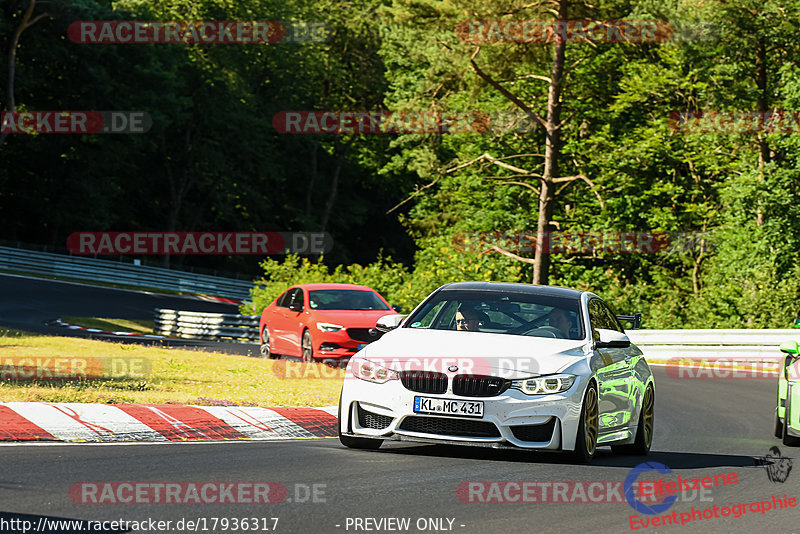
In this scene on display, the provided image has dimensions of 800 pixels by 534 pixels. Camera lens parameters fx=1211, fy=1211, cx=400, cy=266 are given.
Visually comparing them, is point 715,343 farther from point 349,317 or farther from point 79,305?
point 79,305

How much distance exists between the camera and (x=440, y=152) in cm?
6191

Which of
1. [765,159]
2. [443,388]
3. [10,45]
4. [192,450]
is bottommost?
[192,450]

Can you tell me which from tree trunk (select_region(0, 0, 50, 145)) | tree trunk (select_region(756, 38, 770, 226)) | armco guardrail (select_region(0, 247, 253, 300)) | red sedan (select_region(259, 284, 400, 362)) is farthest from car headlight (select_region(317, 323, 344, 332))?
tree trunk (select_region(0, 0, 50, 145))

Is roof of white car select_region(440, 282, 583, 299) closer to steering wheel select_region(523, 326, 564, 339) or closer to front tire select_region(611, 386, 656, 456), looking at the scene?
steering wheel select_region(523, 326, 564, 339)

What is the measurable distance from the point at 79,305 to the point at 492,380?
1422 inches

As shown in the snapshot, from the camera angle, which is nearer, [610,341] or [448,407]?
[448,407]

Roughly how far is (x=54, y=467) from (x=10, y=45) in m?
54.3

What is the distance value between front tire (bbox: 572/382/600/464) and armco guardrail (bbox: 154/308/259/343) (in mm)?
25670

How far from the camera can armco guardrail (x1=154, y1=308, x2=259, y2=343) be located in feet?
119

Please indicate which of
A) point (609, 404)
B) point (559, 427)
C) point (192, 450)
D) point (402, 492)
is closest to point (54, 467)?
point (192, 450)

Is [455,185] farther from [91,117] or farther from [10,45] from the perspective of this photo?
[10,45]

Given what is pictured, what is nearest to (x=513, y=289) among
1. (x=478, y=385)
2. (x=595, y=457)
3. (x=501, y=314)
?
(x=501, y=314)

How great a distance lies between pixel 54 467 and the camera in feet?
28.4

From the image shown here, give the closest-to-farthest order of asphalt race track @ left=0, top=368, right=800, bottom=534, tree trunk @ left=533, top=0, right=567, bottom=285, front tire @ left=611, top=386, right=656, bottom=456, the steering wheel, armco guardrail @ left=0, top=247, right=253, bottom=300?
asphalt race track @ left=0, top=368, right=800, bottom=534, the steering wheel, front tire @ left=611, top=386, right=656, bottom=456, tree trunk @ left=533, top=0, right=567, bottom=285, armco guardrail @ left=0, top=247, right=253, bottom=300
